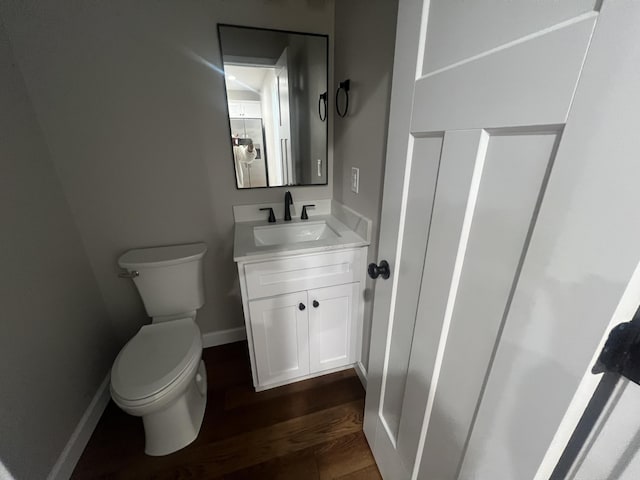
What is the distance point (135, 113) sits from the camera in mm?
1292

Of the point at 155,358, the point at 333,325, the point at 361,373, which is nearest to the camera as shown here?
the point at 155,358

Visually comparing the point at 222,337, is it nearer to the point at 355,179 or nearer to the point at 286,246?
the point at 286,246

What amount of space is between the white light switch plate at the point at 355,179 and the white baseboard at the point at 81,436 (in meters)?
1.77

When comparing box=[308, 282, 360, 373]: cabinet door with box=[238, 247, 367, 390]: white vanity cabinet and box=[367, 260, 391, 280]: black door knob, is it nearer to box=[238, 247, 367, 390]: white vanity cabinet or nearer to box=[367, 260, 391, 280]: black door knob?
box=[238, 247, 367, 390]: white vanity cabinet

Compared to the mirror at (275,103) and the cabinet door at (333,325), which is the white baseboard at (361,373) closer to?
the cabinet door at (333,325)

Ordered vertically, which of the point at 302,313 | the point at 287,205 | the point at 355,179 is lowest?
the point at 302,313

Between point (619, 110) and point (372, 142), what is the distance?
2.97 feet

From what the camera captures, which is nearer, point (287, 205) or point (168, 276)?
point (168, 276)

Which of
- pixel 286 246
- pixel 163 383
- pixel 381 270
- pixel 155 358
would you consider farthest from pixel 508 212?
pixel 155 358

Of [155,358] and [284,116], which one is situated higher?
[284,116]

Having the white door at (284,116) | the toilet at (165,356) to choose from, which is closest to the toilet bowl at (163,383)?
the toilet at (165,356)

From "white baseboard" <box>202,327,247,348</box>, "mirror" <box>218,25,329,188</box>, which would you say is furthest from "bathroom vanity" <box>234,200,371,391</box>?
"white baseboard" <box>202,327,247,348</box>

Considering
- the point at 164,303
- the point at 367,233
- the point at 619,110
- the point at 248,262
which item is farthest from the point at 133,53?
the point at 619,110

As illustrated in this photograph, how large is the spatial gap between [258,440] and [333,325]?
2.16 ft
